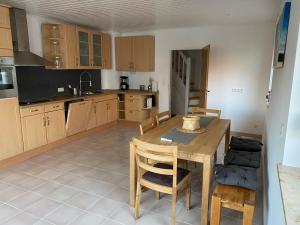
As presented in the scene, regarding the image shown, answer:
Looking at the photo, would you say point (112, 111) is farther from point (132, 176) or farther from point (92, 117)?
point (132, 176)

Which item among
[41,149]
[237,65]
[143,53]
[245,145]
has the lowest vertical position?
[41,149]

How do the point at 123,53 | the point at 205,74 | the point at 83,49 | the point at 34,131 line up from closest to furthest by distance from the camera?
the point at 34,131
the point at 205,74
the point at 83,49
the point at 123,53

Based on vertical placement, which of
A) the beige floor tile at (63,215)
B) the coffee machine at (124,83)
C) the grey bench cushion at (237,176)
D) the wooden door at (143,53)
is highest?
the wooden door at (143,53)

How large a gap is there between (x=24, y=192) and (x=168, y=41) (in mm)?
4430

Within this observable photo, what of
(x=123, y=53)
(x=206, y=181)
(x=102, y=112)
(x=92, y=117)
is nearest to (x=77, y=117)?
(x=92, y=117)

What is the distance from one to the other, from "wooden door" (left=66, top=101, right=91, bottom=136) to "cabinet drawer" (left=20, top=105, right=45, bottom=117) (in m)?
0.58

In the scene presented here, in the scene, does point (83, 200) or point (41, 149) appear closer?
point (83, 200)

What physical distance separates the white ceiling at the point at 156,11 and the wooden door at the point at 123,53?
3.79 feet

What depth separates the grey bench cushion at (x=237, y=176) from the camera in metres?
1.94

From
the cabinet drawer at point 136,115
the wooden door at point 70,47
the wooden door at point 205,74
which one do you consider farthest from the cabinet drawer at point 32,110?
the wooden door at point 205,74

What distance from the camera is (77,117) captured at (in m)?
4.68

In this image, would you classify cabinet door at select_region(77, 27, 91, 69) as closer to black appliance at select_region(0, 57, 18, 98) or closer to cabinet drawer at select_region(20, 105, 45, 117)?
cabinet drawer at select_region(20, 105, 45, 117)

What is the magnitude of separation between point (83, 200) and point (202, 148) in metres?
1.49

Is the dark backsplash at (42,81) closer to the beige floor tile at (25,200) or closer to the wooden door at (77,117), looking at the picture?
the wooden door at (77,117)
